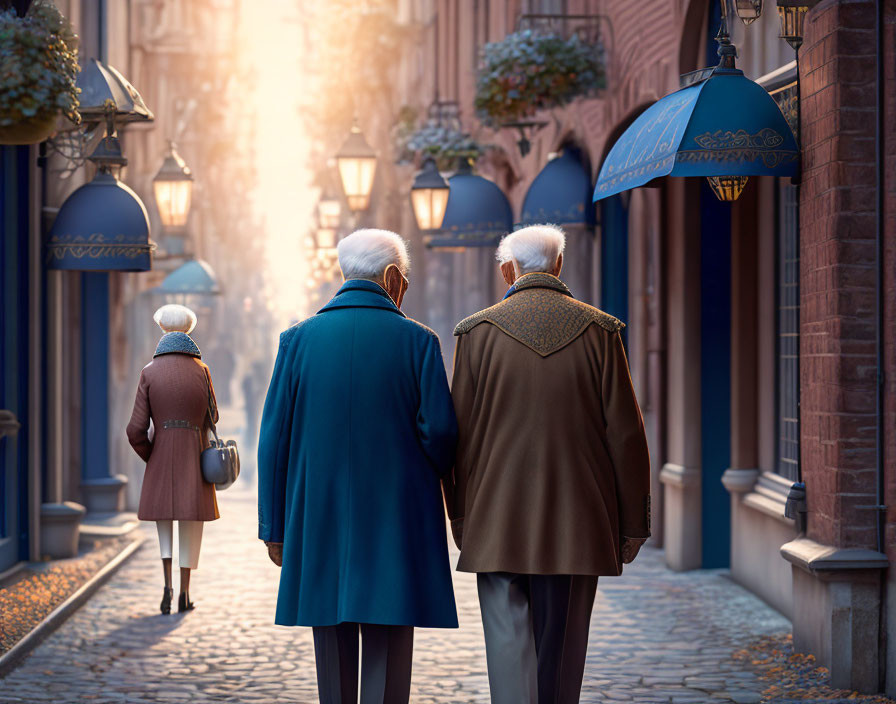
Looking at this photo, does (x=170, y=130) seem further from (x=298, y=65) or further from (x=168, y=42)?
(x=298, y=65)

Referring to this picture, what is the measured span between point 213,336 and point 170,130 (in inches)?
593

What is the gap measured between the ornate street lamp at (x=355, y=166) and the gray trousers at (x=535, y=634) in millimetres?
11308

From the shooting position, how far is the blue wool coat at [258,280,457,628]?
5.29m

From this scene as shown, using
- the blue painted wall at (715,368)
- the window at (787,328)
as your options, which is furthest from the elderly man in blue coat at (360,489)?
the blue painted wall at (715,368)

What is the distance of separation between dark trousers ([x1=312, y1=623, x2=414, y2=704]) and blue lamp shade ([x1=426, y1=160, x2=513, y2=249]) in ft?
35.7

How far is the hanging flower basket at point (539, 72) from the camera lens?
13.3 m

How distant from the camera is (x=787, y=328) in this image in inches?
401

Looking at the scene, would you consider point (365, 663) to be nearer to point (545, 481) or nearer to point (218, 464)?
→ point (545, 481)

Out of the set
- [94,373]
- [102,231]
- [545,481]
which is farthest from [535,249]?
[94,373]

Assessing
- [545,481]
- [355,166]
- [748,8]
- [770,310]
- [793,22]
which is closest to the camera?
[545,481]

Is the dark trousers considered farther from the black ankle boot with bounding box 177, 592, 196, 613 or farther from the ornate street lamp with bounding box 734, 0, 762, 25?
the black ankle boot with bounding box 177, 592, 196, 613

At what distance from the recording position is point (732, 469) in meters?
11.0

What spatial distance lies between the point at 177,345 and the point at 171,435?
571 millimetres

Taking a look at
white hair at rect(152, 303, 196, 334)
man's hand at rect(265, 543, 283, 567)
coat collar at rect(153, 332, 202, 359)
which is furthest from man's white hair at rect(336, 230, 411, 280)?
white hair at rect(152, 303, 196, 334)
